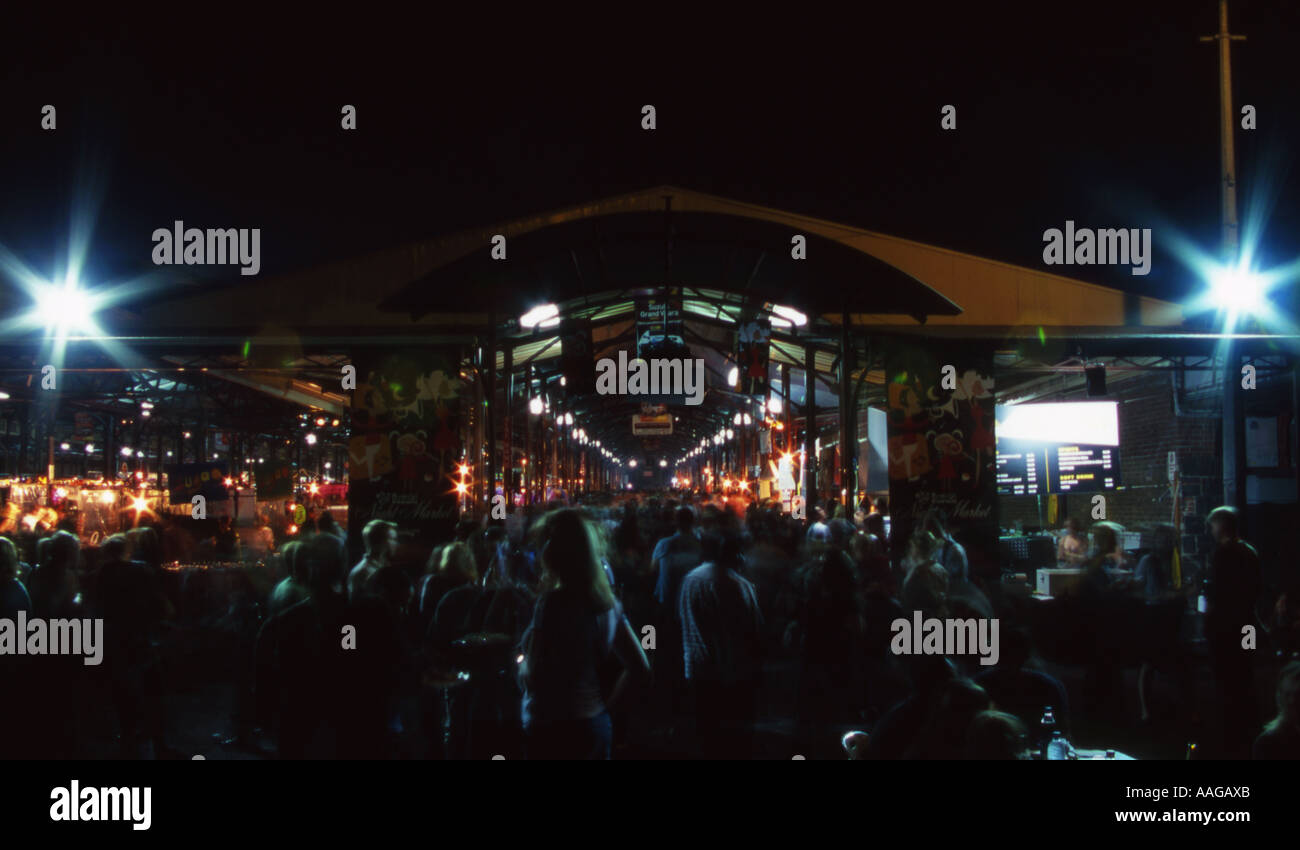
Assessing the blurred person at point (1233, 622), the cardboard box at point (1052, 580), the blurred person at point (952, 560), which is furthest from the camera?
the cardboard box at point (1052, 580)

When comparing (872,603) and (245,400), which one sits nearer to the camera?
(872,603)

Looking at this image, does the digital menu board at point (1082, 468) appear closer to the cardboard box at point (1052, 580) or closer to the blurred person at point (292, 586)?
the cardboard box at point (1052, 580)

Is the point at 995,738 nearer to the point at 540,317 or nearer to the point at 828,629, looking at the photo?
the point at 828,629

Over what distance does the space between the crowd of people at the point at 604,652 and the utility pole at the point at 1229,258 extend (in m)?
1.65

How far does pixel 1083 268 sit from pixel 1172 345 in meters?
2.98

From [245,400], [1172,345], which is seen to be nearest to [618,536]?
[1172,345]

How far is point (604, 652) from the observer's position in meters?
4.17

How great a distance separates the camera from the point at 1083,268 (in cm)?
1345

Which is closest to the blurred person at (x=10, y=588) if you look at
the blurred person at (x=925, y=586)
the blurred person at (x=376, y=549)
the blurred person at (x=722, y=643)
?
the blurred person at (x=376, y=549)

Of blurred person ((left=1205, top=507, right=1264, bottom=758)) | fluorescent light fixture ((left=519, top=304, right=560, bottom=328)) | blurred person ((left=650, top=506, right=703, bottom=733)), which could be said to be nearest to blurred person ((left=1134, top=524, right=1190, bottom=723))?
blurred person ((left=1205, top=507, right=1264, bottom=758))

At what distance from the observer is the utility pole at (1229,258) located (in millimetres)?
10250

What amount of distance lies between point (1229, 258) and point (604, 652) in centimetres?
1099

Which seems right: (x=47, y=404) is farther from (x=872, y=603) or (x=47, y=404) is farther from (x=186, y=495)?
(x=872, y=603)
